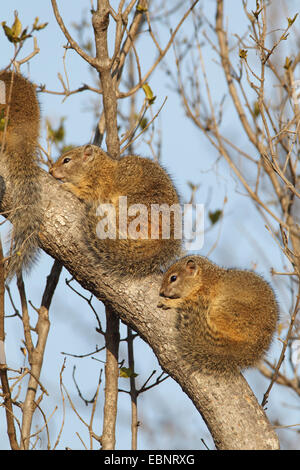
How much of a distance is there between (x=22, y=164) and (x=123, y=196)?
86cm

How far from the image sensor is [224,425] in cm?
386

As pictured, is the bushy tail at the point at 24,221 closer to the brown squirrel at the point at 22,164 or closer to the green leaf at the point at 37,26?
the brown squirrel at the point at 22,164

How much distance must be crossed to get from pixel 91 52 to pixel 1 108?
2087mm

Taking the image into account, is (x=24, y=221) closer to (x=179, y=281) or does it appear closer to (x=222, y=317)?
(x=179, y=281)

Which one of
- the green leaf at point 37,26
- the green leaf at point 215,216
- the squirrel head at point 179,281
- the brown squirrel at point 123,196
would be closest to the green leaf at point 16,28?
the green leaf at point 37,26

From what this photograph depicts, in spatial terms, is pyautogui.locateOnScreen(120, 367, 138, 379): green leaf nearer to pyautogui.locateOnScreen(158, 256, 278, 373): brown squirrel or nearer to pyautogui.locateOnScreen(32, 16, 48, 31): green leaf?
pyautogui.locateOnScreen(158, 256, 278, 373): brown squirrel

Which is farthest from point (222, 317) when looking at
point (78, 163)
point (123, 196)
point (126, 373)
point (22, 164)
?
point (78, 163)

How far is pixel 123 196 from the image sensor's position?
199 inches

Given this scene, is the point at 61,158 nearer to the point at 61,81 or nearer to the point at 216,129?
the point at 61,81

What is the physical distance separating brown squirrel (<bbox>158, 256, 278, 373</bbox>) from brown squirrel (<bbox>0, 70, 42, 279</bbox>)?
41.4 inches

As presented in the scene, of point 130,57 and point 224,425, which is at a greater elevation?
point 130,57

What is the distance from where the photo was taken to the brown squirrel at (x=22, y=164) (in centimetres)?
443

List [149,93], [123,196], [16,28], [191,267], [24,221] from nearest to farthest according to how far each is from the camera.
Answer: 1. [16,28]
2. [24,221]
3. [191,267]
4. [123,196]
5. [149,93]
